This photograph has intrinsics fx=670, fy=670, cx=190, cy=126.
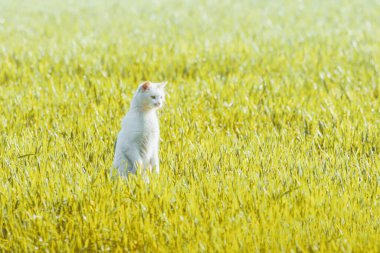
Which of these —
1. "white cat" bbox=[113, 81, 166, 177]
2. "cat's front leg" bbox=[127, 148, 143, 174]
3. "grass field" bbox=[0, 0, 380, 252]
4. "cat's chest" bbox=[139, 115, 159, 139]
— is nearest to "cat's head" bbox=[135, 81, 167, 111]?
"white cat" bbox=[113, 81, 166, 177]

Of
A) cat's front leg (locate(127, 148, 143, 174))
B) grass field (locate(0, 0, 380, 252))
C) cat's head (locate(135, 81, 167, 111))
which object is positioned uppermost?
cat's head (locate(135, 81, 167, 111))

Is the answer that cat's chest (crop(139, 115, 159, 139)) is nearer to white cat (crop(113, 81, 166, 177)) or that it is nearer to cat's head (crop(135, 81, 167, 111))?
white cat (crop(113, 81, 166, 177))

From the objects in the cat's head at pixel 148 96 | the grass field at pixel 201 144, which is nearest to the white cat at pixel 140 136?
the cat's head at pixel 148 96

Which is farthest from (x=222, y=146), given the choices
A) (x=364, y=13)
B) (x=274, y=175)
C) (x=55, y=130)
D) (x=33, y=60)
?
(x=364, y=13)

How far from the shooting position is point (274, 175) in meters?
5.05

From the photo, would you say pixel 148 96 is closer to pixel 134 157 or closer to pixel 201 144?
pixel 134 157

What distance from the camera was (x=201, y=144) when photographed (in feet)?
19.1

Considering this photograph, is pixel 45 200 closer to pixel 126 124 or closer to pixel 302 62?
pixel 126 124

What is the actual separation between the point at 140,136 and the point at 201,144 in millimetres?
1144

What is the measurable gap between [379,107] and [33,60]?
17.3 ft

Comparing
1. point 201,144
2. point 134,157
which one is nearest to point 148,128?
point 134,157

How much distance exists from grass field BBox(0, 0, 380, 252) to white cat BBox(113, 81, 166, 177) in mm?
165

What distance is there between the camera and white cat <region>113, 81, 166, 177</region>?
15.6 feet

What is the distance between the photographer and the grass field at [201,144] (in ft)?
13.7
